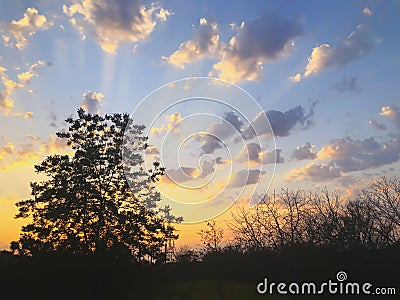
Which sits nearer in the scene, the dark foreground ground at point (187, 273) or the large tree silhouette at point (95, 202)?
the dark foreground ground at point (187, 273)

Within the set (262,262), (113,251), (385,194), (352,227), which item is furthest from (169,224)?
(385,194)

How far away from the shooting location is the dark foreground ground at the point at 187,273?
18.7 metres

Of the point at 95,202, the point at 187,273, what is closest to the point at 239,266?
the point at 187,273

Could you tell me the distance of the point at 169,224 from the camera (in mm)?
30875

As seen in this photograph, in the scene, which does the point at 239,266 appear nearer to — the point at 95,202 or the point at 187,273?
the point at 187,273

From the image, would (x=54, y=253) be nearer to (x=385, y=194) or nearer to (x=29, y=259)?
(x=29, y=259)

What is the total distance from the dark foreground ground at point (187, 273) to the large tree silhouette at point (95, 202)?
11.7 feet

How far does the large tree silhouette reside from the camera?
27.1m

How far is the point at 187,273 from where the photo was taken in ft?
129

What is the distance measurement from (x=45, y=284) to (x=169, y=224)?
13.2 metres

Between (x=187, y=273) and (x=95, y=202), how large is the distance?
15.8 metres

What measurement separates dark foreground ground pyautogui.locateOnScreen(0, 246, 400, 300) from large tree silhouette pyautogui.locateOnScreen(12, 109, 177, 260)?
140 inches

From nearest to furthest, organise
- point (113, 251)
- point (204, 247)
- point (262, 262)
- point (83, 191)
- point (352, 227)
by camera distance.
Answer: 1. point (113, 251)
2. point (83, 191)
3. point (262, 262)
4. point (352, 227)
5. point (204, 247)

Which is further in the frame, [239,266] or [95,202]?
[239,266]
